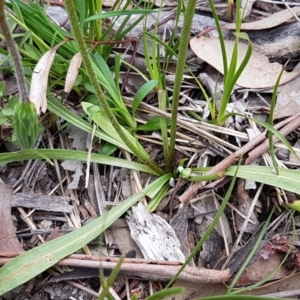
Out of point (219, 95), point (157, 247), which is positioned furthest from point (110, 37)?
point (157, 247)

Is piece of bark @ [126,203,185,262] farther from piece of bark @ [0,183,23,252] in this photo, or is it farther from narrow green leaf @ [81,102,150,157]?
piece of bark @ [0,183,23,252]

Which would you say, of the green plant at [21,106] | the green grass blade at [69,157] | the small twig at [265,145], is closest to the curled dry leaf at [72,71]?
the green grass blade at [69,157]

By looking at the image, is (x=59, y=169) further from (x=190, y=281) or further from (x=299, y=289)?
(x=299, y=289)

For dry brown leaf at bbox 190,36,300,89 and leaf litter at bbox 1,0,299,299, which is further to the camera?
dry brown leaf at bbox 190,36,300,89

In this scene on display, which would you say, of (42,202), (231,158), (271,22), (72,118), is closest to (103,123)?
(72,118)

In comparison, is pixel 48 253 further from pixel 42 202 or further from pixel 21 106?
pixel 21 106

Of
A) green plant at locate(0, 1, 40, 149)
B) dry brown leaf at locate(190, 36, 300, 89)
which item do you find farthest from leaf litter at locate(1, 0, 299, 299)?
green plant at locate(0, 1, 40, 149)

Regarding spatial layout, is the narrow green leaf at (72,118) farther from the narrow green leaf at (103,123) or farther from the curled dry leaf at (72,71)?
the curled dry leaf at (72,71)
